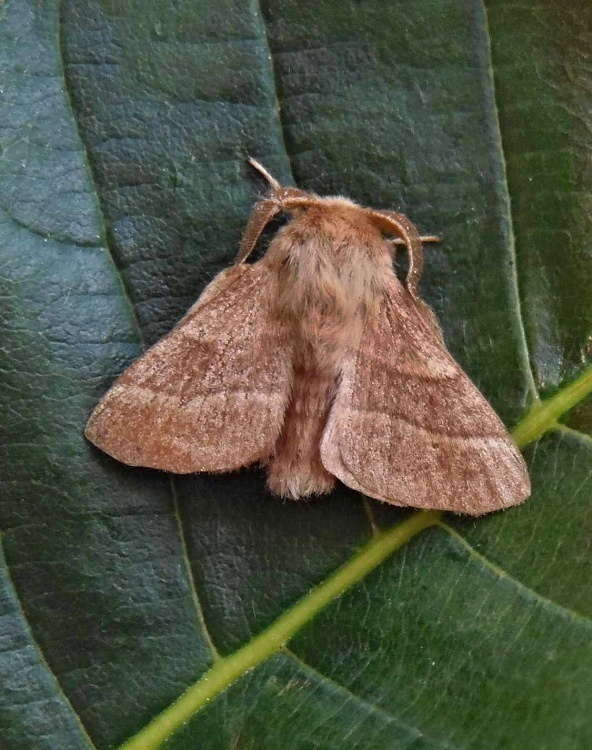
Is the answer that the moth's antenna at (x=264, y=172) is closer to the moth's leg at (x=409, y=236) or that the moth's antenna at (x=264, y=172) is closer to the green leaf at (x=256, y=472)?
the green leaf at (x=256, y=472)

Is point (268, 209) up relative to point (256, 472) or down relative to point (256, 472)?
up

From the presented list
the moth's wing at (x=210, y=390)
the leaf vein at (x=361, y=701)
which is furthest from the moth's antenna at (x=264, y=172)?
the leaf vein at (x=361, y=701)

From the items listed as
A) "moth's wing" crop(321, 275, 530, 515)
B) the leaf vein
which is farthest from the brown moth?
the leaf vein

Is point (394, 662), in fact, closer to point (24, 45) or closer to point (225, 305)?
point (225, 305)

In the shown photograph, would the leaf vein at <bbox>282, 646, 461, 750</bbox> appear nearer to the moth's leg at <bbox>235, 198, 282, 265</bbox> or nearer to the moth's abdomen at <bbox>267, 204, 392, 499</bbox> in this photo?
the moth's abdomen at <bbox>267, 204, 392, 499</bbox>

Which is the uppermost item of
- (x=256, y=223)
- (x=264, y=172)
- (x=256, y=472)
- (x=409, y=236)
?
(x=264, y=172)

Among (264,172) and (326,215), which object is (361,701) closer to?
(326,215)

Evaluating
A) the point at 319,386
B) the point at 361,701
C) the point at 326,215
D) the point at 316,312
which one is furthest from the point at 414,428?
the point at 361,701
